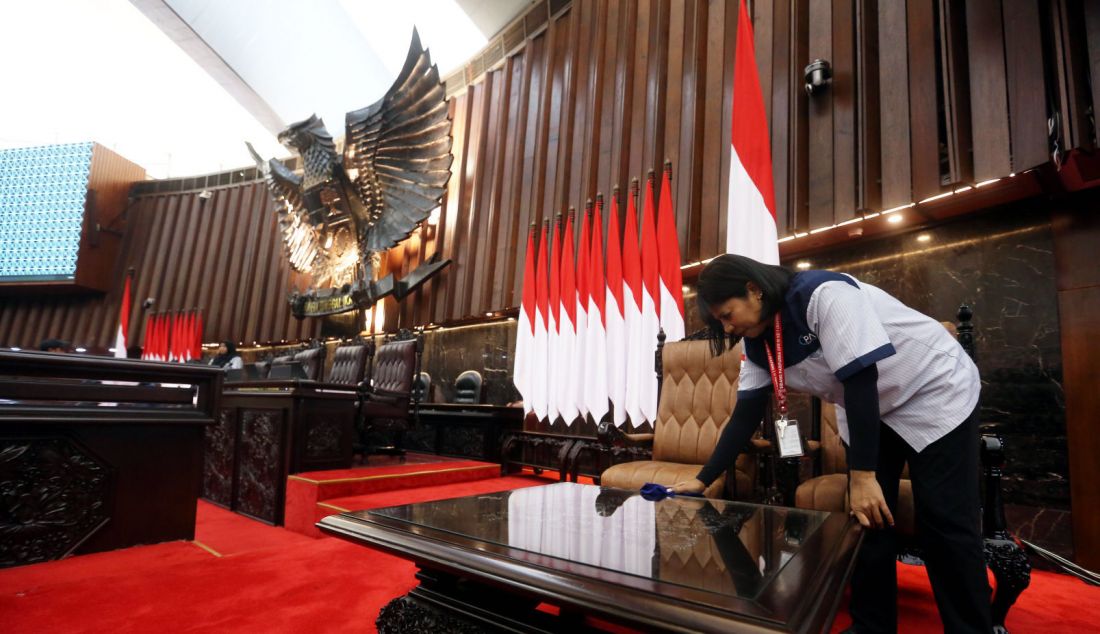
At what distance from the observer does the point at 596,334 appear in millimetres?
4043

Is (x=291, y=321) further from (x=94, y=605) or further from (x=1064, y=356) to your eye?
(x=1064, y=356)

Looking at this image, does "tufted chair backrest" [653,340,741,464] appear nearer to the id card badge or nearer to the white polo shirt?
the id card badge

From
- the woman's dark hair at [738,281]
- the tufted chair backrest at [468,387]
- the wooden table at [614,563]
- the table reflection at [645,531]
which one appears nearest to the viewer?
the wooden table at [614,563]

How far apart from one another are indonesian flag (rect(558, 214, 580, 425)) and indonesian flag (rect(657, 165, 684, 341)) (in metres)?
0.85

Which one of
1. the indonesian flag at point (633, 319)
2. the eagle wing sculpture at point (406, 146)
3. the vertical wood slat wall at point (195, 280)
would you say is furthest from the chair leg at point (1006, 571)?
the vertical wood slat wall at point (195, 280)

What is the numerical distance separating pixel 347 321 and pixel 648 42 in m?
4.98

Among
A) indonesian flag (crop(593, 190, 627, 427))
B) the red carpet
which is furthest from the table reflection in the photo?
indonesian flag (crop(593, 190, 627, 427))

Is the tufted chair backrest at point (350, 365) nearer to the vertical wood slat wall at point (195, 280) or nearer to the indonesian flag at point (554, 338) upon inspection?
the indonesian flag at point (554, 338)

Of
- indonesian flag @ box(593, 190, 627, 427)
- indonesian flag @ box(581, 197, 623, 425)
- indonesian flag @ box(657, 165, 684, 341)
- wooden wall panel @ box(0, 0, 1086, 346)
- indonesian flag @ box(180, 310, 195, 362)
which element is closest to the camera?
wooden wall panel @ box(0, 0, 1086, 346)

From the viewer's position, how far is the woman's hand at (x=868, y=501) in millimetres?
1018

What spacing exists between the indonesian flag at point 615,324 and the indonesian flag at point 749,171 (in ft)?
3.22

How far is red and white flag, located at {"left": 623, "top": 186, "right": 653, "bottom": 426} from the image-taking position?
144 inches

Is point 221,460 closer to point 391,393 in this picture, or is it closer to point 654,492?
point 391,393

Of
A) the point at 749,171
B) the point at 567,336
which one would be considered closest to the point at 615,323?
the point at 567,336
